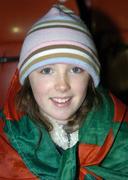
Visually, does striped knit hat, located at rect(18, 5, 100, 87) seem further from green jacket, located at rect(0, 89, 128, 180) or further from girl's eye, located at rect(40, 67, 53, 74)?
green jacket, located at rect(0, 89, 128, 180)

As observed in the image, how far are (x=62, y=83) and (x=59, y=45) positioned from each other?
0.09 metres

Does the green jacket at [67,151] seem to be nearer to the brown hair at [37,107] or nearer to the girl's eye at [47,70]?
the brown hair at [37,107]

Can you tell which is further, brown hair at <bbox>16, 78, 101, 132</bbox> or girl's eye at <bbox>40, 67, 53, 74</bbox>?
brown hair at <bbox>16, 78, 101, 132</bbox>

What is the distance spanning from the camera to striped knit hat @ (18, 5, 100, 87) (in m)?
0.86

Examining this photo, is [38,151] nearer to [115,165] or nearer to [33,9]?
[115,165]

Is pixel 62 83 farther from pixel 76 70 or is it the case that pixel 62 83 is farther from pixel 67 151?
pixel 67 151

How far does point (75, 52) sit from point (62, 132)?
0.82ft

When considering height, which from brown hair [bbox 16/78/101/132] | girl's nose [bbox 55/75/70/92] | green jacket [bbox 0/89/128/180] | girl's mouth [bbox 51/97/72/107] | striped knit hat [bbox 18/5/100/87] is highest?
striped knit hat [bbox 18/5/100/87]

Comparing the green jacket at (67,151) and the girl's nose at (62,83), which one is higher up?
the girl's nose at (62,83)

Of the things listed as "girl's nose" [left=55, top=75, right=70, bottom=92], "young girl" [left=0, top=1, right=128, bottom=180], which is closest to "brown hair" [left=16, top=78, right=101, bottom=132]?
"young girl" [left=0, top=1, right=128, bottom=180]

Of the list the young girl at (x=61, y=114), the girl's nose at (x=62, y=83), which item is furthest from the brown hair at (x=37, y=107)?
the girl's nose at (x=62, y=83)

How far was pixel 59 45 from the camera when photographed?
86cm

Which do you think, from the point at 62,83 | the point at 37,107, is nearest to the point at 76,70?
the point at 62,83

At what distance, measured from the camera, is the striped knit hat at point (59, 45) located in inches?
33.9
